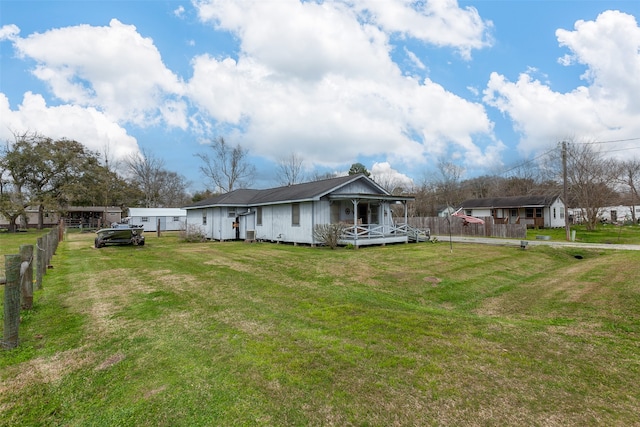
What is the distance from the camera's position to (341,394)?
318cm

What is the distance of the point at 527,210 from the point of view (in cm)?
3753

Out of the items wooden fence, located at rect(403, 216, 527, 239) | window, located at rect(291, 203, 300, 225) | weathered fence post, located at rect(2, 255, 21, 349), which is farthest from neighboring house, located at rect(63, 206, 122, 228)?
weathered fence post, located at rect(2, 255, 21, 349)

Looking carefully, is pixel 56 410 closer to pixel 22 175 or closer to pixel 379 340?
pixel 379 340

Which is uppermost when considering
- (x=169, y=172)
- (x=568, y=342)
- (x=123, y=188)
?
(x=169, y=172)

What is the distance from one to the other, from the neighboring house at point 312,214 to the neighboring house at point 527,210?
22.9m

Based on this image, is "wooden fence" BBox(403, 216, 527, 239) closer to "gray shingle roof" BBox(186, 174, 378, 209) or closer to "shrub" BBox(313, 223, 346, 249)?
"gray shingle roof" BBox(186, 174, 378, 209)

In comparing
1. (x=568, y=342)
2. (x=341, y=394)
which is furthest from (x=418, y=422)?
(x=568, y=342)

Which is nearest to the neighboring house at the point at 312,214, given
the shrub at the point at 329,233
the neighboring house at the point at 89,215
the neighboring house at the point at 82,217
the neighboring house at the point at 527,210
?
the shrub at the point at 329,233

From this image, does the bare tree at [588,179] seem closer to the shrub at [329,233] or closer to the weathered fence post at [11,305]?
the shrub at [329,233]

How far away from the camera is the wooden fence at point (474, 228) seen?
79.5 feet

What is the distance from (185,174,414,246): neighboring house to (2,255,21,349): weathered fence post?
1336 cm

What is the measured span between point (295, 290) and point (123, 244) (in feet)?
51.0

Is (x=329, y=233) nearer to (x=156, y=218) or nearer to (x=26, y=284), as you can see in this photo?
(x=26, y=284)

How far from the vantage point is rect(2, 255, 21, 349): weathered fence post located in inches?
168
